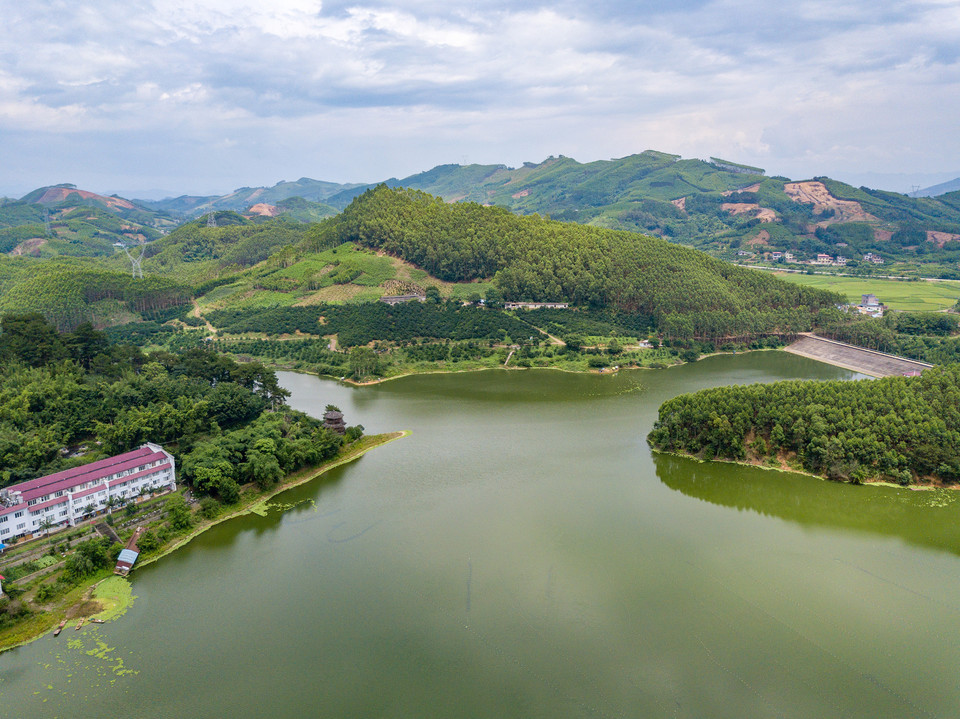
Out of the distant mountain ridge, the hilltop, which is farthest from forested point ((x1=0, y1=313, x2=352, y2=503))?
the distant mountain ridge

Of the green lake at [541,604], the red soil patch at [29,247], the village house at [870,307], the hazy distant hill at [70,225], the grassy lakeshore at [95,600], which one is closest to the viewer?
the green lake at [541,604]

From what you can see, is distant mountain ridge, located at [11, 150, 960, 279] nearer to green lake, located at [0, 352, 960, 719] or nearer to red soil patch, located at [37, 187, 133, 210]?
red soil patch, located at [37, 187, 133, 210]

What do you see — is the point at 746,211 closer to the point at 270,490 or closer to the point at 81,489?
the point at 270,490

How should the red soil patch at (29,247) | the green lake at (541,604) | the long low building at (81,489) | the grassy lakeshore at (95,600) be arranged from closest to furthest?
the green lake at (541,604) → the grassy lakeshore at (95,600) → the long low building at (81,489) → the red soil patch at (29,247)

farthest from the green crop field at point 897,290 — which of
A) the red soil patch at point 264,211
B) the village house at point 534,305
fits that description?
the red soil patch at point 264,211

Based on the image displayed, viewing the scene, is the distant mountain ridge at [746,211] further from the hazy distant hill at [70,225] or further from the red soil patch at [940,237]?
the hazy distant hill at [70,225]

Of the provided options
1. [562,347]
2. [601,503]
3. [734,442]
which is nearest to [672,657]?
[601,503]
